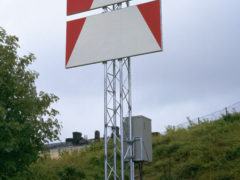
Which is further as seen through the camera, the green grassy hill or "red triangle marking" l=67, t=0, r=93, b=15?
the green grassy hill

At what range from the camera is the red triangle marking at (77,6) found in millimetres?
13023

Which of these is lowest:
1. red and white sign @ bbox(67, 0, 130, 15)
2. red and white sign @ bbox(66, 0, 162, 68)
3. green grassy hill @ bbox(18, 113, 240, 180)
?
green grassy hill @ bbox(18, 113, 240, 180)

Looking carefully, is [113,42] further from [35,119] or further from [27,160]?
[27,160]

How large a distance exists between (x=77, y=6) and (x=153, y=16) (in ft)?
9.51

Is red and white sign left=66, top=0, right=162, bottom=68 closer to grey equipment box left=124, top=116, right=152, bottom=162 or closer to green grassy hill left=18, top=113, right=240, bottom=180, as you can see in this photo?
grey equipment box left=124, top=116, right=152, bottom=162

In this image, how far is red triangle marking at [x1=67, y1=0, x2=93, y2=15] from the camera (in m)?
13.0

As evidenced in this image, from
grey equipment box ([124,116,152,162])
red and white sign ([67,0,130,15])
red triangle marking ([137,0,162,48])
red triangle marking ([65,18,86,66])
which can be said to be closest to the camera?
grey equipment box ([124,116,152,162])

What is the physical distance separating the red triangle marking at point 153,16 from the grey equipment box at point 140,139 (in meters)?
2.28

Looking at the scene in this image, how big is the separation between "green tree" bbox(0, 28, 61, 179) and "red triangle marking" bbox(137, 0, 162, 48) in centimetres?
393

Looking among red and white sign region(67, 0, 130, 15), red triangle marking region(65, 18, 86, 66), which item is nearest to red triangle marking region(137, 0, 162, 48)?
red and white sign region(67, 0, 130, 15)

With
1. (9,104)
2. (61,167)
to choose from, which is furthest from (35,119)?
(61,167)

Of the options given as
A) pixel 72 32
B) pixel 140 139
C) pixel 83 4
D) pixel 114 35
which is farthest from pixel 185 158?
pixel 83 4

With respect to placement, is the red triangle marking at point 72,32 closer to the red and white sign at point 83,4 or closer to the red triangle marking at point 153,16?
the red and white sign at point 83,4

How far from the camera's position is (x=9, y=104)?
1191 centimetres
